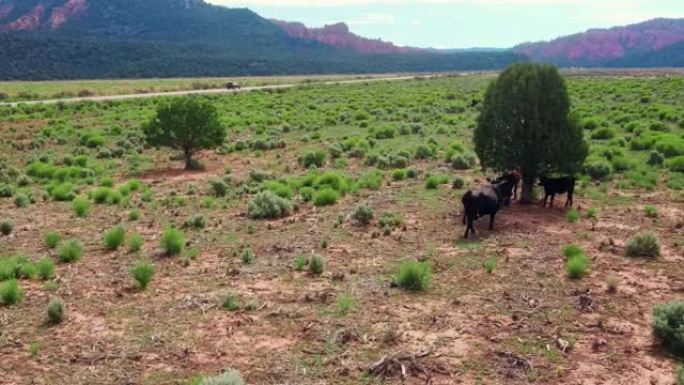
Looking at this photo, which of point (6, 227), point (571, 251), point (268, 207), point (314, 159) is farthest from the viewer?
point (314, 159)

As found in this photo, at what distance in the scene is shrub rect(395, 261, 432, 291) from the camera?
10.2m

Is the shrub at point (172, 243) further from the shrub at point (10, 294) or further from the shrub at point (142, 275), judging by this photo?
the shrub at point (10, 294)

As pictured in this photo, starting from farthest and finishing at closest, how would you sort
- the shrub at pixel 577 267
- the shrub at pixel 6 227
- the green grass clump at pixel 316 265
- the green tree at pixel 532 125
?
the green tree at pixel 532 125, the shrub at pixel 6 227, the green grass clump at pixel 316 265, the shrub at pixel 577 267

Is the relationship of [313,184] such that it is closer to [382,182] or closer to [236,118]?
[382,182]

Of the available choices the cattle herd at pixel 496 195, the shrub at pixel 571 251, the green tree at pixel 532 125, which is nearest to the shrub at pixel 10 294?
the cattle herd at pixel 496 195

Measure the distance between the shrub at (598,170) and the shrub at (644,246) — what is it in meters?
7.51

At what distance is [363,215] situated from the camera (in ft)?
47.2

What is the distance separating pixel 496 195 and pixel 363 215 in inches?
127

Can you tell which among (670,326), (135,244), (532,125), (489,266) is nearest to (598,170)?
(532,125)

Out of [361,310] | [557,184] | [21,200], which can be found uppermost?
[557,184]

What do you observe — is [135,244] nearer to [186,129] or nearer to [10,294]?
[10,294]

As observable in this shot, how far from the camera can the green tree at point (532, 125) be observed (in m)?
15.1

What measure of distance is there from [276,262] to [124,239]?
13.3ft

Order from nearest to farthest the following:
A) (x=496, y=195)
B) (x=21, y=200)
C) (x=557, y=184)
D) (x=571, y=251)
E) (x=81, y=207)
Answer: (x=571, y=251), (x=496, y=195), (x=557, y=184), (x=81, y=207), (x=21, y=200)
